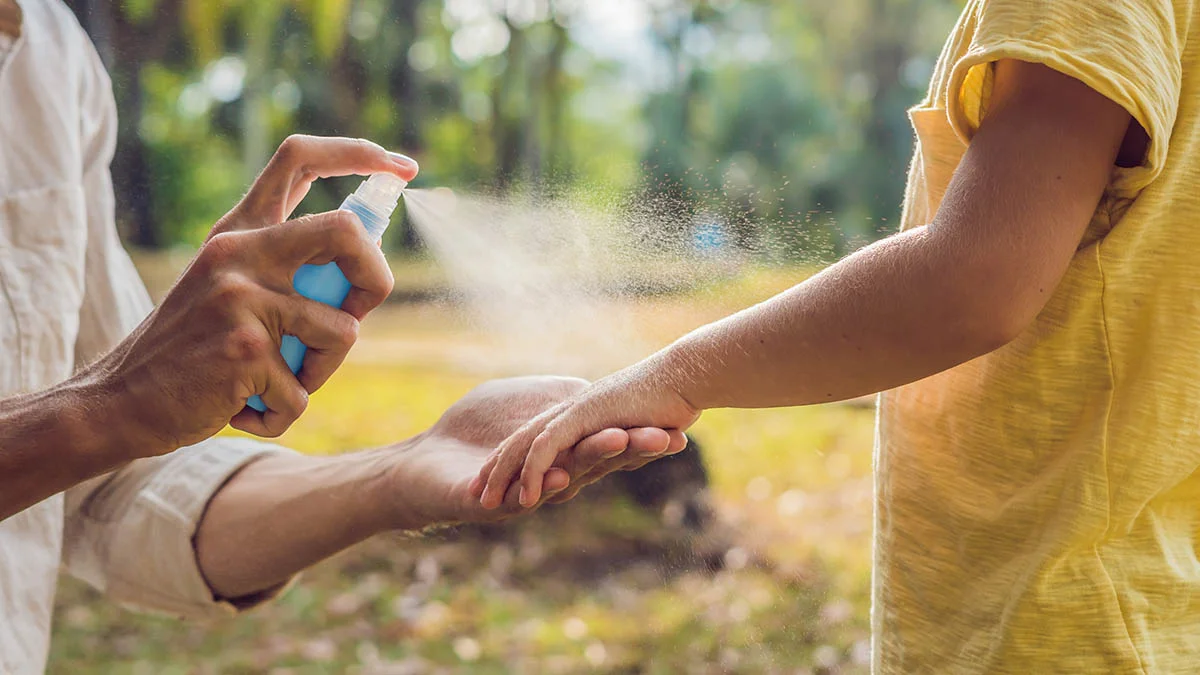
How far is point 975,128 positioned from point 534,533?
7.53 feet

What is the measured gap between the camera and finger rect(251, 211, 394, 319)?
0.69m

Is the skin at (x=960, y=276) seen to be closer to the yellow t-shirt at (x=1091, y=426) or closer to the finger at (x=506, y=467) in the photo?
the yellow t-shirt at (x=1091, y=426)

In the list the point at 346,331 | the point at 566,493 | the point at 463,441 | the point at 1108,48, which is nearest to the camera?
the point at 1108,48

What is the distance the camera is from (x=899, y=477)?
0.81m

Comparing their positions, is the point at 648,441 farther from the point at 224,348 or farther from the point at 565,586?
the point at 565,586

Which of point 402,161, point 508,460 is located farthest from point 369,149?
point 508,460

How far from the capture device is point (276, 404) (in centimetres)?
74

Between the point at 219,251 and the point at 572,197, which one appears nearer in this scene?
Answer: the point at 219,251

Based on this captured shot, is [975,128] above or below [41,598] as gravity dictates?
above

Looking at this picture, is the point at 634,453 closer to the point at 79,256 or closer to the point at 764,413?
the point at 79,256

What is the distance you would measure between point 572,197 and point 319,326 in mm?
813

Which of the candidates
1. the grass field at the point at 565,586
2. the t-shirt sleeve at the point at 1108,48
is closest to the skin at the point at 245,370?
the t-shirt sleeve at the point at 1108,48

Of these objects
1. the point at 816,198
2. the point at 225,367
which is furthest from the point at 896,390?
the point at 816,198

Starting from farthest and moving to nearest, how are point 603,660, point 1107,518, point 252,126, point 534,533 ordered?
1. point 534,533
2. point 603,660
3. point 252,126
4. point 1107,518
